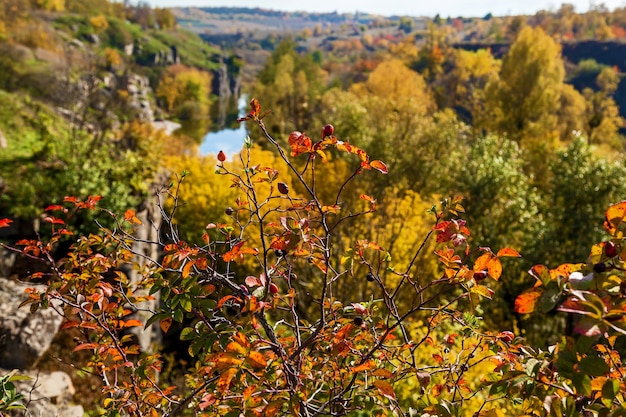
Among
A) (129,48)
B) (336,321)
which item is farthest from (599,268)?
(129,48)

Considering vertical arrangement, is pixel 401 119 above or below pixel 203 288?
below

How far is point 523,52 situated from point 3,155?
2593 cm

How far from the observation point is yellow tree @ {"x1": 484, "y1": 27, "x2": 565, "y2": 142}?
2470 centimetres

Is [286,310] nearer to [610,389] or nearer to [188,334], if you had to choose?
[188,334]

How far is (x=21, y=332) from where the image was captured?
25.2 feet

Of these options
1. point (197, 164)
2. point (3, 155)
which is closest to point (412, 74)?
point (197, 164)

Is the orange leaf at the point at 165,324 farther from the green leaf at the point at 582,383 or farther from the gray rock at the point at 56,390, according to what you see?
the gray rock at the point at 56,390

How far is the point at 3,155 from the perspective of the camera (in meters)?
12.2

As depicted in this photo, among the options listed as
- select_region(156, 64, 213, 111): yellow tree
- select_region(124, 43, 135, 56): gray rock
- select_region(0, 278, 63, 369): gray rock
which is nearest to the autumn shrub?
select_region(0, 278, 63, 369): gray rock

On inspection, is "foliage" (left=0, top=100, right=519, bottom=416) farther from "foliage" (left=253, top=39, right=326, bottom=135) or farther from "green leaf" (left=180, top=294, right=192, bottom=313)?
"foliage" (left=253, top=39, right=326, bottom=135)

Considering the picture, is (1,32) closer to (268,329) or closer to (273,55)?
(273,55)

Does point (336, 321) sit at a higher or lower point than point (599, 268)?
lower

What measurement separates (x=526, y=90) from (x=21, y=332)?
2656cm

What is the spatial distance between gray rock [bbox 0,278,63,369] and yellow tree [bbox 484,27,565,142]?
24.1 m
